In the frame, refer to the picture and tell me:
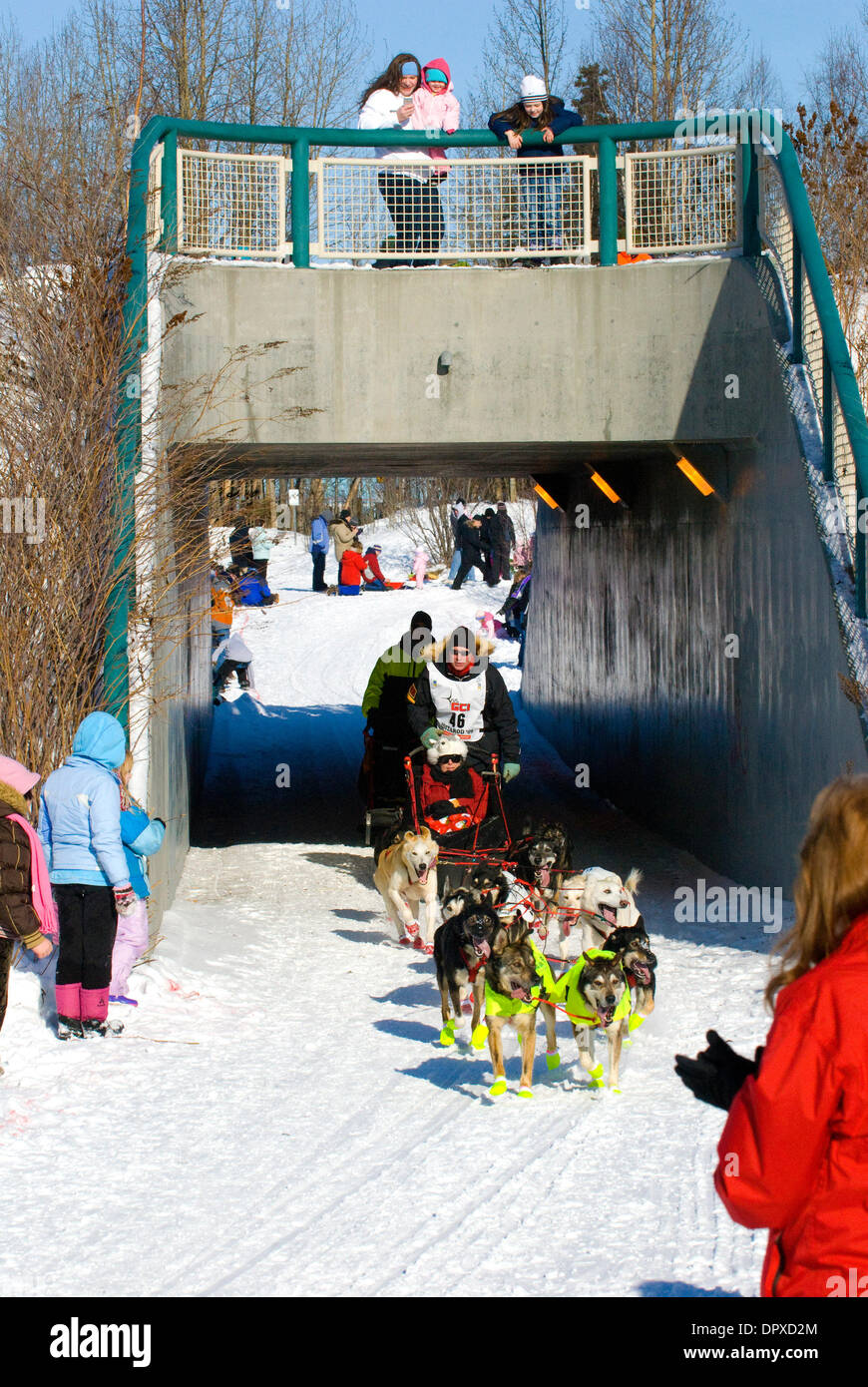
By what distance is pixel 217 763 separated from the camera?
18.7 m

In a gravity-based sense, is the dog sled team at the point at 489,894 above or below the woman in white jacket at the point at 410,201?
below

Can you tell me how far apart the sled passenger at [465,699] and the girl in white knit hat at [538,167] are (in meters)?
3.15

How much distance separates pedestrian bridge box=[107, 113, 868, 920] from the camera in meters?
9.62

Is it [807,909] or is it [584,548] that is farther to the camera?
[584,548]

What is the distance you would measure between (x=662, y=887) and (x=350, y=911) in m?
2.53

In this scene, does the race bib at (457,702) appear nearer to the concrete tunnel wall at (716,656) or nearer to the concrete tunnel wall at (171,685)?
the concrete tunnel wall at (171,685)

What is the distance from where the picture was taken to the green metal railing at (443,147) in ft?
28.7

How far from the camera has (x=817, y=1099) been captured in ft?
7.65

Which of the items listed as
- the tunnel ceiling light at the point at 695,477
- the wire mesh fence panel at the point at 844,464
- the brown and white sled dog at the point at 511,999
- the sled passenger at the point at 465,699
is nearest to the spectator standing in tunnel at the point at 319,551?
the tunnel ceiling light at the point at 695,477

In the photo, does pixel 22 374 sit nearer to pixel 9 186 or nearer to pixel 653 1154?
pixel 9 186

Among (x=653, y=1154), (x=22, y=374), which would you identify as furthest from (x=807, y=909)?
(x=22, y=374)
